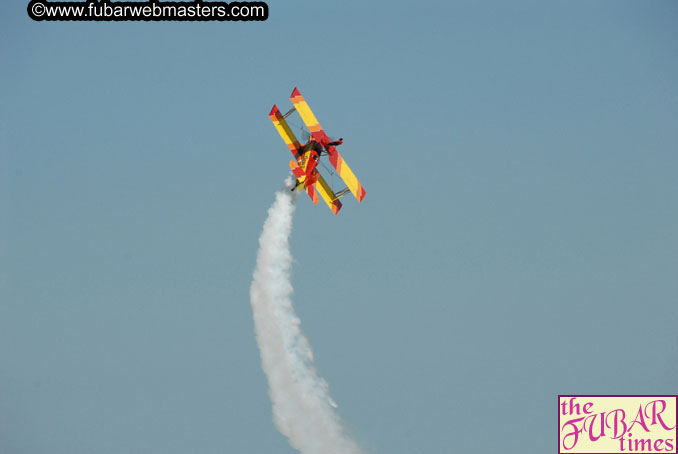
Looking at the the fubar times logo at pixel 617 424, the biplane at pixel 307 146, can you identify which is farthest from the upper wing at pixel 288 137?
the the fubar times logo at pixel 617 424

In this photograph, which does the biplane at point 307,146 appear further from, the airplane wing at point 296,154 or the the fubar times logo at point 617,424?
the the fubar times logo at point 617,424

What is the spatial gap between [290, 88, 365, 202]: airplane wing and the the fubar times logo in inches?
687

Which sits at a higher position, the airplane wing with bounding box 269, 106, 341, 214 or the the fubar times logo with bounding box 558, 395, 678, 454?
the airplane wing with bounding box 269, 106, 341, 214

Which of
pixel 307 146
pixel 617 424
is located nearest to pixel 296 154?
pixel 307 146

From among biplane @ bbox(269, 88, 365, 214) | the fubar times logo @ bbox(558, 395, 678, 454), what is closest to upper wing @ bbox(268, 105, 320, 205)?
biplane @ bbox(269, 88, 365, 214)

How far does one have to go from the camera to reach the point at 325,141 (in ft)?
263

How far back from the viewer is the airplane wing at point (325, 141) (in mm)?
80312

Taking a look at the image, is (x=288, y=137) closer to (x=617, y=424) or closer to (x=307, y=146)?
(x=307, y=146)

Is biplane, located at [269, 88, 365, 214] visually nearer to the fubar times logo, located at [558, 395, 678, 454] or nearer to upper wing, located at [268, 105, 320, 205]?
upper wing, located at [268, 105, 320, 205]

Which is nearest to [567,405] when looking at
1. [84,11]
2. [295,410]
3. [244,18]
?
[295,410]

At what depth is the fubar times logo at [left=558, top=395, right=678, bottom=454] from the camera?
2842 inches

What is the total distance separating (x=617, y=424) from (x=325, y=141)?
2047 cm

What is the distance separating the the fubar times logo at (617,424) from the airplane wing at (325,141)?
17.4 m

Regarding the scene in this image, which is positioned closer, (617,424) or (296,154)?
(617,424)
